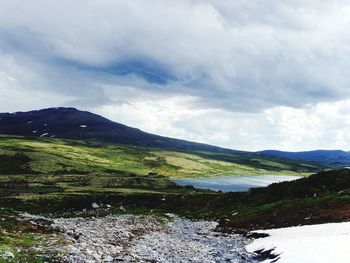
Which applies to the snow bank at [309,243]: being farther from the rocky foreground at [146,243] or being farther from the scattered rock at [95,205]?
the scattered rock at [95,205]

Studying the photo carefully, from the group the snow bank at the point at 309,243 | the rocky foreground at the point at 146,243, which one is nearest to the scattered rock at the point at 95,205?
the rocky foreground at the point at 146,243

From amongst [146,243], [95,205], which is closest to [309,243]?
[146,243]

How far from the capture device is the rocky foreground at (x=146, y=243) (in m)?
36.9

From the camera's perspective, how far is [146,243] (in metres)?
47.6

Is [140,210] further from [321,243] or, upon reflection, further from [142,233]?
[321,243]

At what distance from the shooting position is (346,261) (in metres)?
31.3

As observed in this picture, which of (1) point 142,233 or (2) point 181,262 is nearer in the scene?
(2) point 181,262

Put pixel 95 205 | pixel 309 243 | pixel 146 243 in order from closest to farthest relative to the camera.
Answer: pixel 309 243 < pixel 146 243 < pixel 95 205

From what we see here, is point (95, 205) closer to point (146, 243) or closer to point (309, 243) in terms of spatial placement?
point (146, 243)

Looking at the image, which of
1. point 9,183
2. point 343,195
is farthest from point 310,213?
point 9,183

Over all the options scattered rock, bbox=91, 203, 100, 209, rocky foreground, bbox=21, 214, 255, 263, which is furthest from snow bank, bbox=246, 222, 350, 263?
scattered rock, bbox=91, 203, 100, 209

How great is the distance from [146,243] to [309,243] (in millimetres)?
17340

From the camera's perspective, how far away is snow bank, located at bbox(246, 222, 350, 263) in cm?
3388

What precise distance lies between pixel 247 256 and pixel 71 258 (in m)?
17.6
